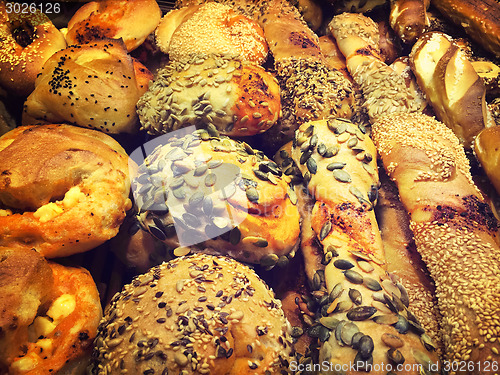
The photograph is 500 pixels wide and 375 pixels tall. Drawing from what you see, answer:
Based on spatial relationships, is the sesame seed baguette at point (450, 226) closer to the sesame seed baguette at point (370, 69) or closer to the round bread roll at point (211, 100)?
the sesame seed baguette at point (370, 69)

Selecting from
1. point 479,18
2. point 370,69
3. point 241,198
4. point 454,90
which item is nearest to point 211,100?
point 241,198

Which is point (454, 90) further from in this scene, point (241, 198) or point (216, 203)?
point (216, 203)

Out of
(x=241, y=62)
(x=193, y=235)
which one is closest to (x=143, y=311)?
(x=193, y=235)

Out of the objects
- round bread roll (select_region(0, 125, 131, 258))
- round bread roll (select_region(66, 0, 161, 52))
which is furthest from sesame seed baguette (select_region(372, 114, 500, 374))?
round bread roll (select_region(66, 0, 161, 52))

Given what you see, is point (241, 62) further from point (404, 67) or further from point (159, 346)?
point (159, 346)

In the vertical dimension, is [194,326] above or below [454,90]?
below

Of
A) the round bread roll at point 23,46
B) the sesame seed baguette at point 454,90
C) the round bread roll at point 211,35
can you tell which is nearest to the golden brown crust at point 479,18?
the sesame seed baguette at point 454,90

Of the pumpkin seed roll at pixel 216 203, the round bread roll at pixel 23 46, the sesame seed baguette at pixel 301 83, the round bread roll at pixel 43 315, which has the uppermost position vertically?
the sesame seed baguette at pixel 301 83

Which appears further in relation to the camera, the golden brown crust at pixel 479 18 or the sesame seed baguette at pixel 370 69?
the golden brown crust at pixel 479 18
